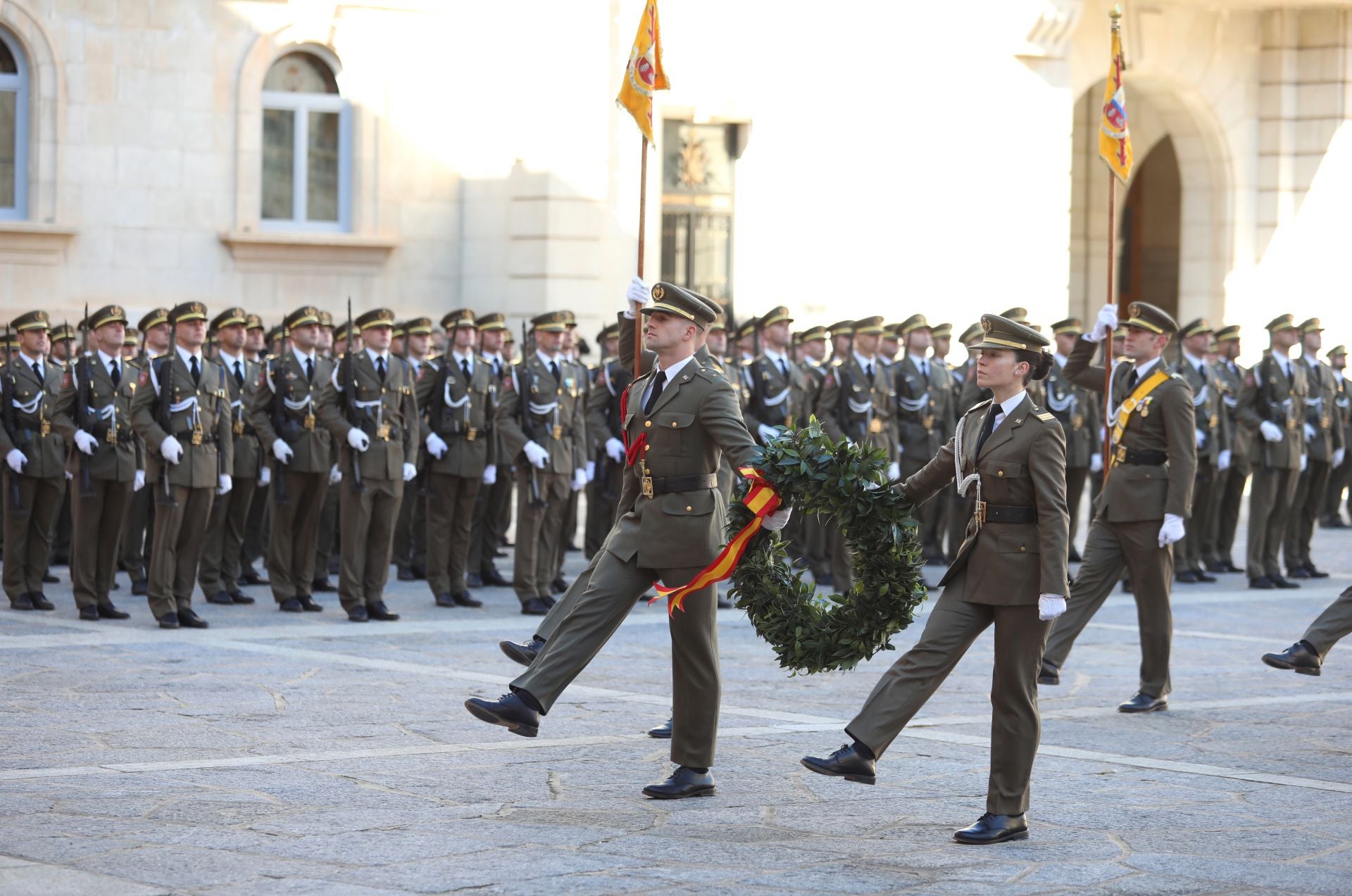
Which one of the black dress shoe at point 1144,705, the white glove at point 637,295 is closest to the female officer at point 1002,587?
the white glove at point 637,295

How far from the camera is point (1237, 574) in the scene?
1554 cm

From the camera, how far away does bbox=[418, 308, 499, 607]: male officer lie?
499 inches

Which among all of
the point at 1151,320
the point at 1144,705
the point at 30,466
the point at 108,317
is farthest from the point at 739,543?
the point at 30,466

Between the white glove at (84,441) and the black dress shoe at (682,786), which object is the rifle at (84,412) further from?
the black dress shoe at (682,786)

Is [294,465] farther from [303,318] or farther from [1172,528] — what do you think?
[1172,528]

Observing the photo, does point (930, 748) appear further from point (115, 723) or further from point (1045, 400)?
point (1045, 400)

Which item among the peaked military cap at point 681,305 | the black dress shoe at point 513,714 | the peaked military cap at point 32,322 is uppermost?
the peaked military cap at point 32,322

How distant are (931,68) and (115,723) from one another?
Result: 577 inches

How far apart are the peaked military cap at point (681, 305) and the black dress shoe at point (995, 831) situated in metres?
2.11

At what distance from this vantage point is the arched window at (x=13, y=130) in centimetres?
1836

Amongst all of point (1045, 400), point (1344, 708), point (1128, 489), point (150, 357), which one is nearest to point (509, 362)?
point (150, 357)

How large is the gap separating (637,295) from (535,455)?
13.8ft

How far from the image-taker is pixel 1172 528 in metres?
9.11

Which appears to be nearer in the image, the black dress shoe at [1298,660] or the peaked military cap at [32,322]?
the black dress shoe at [1298,660]
